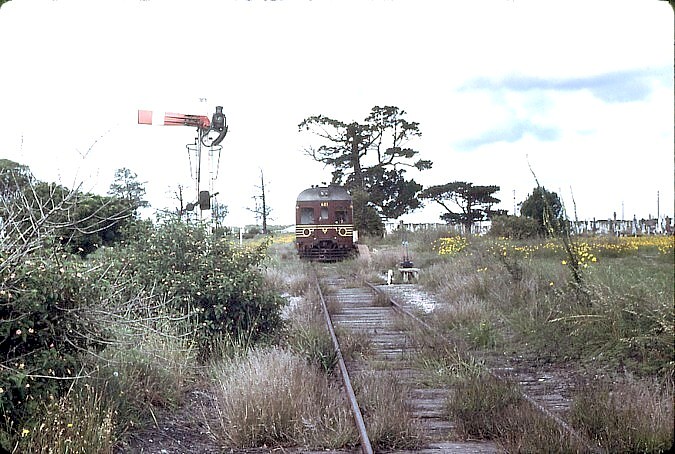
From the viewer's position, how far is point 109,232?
11.7 metres

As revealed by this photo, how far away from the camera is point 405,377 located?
25.2ft

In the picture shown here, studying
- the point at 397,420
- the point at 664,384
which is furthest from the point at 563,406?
the point at 397,420

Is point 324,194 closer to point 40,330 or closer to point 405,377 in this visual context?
point 405,377

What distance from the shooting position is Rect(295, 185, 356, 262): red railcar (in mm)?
27719

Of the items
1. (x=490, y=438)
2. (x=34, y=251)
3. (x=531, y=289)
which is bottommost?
(x=490, y=438)

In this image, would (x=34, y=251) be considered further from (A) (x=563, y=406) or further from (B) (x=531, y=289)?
(B) (x=531, y=289)

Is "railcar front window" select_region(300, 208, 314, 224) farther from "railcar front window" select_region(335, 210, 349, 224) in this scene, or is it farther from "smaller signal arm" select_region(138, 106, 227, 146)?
"smaller signal arm" select_region(138, 106, 227, 146)

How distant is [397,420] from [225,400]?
1513 mm

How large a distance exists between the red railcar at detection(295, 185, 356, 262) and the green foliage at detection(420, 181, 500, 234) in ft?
12.5

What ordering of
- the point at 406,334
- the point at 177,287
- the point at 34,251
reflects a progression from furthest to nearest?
the point at 406,334 → the point at 177,287 → the point at 34,251

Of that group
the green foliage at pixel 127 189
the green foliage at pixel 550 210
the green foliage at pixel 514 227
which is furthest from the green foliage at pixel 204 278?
the green foliage at pixel 514 227

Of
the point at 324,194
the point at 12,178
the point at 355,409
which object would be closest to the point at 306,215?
the point at 324,194

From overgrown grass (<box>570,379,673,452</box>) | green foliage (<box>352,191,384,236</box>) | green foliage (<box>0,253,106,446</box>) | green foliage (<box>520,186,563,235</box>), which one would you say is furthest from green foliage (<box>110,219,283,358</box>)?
green foliage (<box>352,191,384,236</box>)

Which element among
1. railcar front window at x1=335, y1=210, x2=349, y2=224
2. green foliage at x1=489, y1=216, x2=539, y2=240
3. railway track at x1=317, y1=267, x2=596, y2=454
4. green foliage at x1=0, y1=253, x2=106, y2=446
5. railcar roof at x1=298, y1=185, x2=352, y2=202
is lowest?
railway track at x1=317, y1=267, x2=596, y2=454
